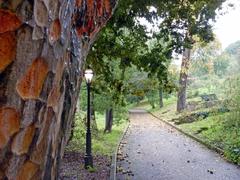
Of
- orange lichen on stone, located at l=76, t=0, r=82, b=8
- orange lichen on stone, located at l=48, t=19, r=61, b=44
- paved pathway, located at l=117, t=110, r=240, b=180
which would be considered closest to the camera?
orange lichen on stone, located at l=48, t=19, r=61, b=44

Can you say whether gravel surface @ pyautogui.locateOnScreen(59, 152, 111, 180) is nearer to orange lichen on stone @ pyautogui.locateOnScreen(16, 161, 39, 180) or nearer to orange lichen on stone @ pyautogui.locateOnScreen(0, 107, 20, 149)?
orange lichen on stone @ pyautogui.locateOnScreen(16, 161, 39, 180)

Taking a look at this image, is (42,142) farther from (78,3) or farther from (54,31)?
(78,3)

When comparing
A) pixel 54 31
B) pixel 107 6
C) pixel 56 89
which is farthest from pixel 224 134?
pixel 54 31

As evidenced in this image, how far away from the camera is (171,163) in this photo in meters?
14.3

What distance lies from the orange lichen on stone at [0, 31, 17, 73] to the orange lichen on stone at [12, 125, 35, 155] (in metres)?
0.20

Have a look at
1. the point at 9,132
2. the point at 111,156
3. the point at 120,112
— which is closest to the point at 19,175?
the point at 9,132

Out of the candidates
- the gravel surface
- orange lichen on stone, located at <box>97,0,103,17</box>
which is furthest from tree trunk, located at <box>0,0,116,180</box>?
the gravel surface

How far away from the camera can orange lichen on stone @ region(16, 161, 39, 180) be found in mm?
1220

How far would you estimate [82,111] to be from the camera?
23203 millimetres

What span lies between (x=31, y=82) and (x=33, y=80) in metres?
0.01

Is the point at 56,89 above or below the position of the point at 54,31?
below

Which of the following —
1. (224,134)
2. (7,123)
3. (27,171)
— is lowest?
(224,134)

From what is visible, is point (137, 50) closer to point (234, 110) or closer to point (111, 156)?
point (111, 156)

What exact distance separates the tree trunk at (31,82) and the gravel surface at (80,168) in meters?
8.63
